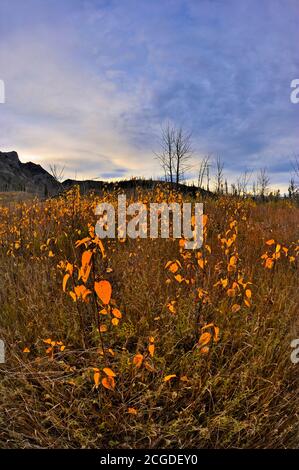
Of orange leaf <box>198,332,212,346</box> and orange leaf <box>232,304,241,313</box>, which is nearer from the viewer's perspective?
orange leaf <box>198,332,212,346</box>

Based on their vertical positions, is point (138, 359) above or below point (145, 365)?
above

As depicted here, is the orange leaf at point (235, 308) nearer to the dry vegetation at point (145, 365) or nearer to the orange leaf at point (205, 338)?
the dry vegetation at point (145, 365)

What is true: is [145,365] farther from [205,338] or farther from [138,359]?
[205,338]

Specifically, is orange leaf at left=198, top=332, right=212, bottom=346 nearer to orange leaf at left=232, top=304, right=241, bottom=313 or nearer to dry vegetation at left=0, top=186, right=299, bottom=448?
dry vegetation at left=0, top=186, right=299, bottom=448

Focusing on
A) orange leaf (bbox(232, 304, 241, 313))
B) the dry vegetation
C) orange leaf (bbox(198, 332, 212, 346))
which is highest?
orange leaf (bbox(232, 304, 241, 313))
